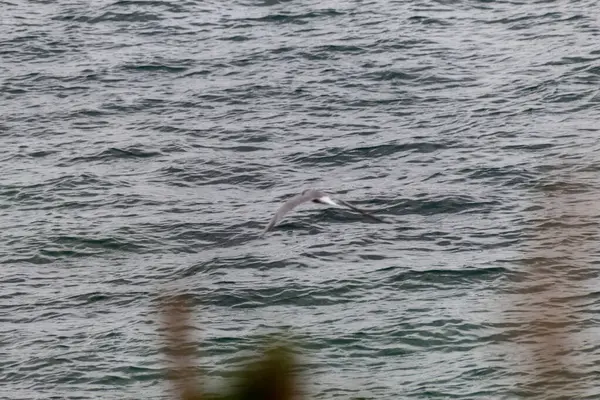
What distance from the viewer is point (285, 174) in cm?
4188

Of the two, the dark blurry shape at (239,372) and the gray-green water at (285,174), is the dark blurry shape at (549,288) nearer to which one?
the dark blurry shape at (239,372)

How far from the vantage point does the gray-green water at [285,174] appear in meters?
31.3

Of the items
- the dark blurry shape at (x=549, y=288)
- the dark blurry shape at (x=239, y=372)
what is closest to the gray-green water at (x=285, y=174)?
the dark blurry shape at (x=549, y=288)

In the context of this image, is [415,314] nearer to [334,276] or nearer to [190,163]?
[334,276]

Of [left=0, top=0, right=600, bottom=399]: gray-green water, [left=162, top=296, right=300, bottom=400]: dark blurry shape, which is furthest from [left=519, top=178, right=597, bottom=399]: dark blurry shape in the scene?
[left=0, top=0, right=600, bottom=399]: gray-green water

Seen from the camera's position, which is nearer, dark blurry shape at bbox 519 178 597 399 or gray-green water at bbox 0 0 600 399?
dark blurry shape at bbox 519 178 597 399

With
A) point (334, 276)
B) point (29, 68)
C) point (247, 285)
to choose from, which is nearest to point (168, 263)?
point (247, 285)

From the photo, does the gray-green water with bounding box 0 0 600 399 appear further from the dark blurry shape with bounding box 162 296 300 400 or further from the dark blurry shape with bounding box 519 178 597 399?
the dark blurry shape with bounding box 162 296 300 400

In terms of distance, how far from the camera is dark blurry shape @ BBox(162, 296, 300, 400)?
6.88ft

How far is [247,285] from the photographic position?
116ft

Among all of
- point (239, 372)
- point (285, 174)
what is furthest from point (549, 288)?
point (285, 174)

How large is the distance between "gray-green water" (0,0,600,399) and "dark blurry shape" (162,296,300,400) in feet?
76.8

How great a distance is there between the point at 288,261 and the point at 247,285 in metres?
1.83

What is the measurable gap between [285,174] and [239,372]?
3980 cm
